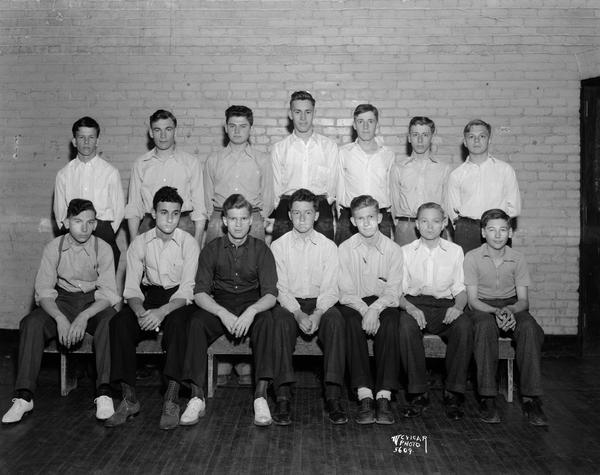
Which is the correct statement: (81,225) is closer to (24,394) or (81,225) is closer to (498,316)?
(24,394)

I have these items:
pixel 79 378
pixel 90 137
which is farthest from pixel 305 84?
pixel 79 378

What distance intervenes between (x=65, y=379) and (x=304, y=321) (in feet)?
6.52

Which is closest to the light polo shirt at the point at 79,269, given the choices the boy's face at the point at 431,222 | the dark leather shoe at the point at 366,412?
the dark leather shoe at the point at 366,412

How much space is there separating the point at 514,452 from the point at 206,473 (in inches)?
74.1

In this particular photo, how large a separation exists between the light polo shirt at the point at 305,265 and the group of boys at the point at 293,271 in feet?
0.04

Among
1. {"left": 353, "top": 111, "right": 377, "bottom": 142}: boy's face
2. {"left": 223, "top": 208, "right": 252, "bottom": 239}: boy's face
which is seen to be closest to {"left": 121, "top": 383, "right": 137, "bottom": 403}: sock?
{"left": 223, "top": 208, "right": 252, "bottom": 239}: boy's face

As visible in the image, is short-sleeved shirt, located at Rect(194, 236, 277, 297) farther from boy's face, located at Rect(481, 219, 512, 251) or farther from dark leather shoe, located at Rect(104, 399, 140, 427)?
boy's face, located at Rect(481, 219, 512, 251)

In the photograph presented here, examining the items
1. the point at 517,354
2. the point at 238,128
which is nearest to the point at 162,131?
the point at 238,128

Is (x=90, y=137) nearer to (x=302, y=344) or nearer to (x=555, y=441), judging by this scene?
(x=302, y=344)

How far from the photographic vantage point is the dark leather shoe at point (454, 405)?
4.17m

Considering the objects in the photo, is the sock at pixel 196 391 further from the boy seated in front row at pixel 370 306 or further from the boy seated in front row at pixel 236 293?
the boy seated in front row at pixel 370 306

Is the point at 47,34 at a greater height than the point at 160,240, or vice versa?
the point at 47,34

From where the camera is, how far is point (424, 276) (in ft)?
15.4

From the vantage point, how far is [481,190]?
17.3 ft
